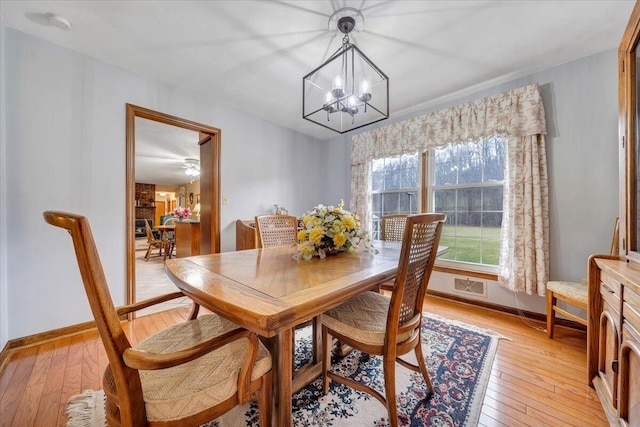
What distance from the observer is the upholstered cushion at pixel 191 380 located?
2.45 ft

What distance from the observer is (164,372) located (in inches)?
33.3

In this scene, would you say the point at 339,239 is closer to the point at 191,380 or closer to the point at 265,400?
the point at 265,400

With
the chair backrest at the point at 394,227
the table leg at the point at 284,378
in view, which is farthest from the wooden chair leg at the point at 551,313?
the table leg at the point at 284,378

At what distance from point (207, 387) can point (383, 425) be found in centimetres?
93

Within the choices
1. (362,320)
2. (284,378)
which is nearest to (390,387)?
(362,320)

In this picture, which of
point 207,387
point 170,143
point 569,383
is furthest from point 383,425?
point 170,143

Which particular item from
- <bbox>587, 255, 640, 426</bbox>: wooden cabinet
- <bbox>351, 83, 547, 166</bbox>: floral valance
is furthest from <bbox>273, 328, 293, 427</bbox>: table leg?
<bbox>351, 83, 547, 166</bbox>: floral valance

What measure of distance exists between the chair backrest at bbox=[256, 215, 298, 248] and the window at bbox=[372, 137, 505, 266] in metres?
1.85

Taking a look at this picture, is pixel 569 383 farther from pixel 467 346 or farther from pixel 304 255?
pixel 304 255

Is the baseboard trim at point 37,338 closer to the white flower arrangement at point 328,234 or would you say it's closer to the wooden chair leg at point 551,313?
the white flower arrangement at point 328,234

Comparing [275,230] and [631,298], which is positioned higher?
[275,230]

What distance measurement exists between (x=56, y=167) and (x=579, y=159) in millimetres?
4559

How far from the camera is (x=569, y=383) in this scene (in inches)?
58.9

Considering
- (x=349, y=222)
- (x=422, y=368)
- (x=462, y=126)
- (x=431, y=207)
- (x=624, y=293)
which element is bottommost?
(x=422, y=368)
